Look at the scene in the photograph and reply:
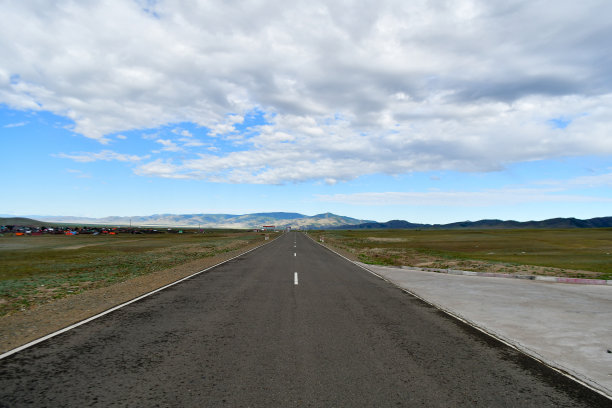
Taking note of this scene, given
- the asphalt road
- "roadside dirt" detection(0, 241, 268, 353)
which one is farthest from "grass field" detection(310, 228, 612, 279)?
"roadside dirt" detection(0, 241, 268, 353)

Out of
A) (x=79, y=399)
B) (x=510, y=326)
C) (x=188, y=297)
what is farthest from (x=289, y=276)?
(x=79, y=399)

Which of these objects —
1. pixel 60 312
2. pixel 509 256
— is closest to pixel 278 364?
pixel 60 312

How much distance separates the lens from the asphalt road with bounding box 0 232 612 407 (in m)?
4.32

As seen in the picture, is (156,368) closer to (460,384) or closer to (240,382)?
(240,382)

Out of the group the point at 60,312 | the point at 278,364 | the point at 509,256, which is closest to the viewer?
the point at 278,364

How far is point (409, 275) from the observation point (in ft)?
55.0

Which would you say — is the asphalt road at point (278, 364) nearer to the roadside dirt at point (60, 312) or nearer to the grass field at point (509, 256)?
the roadside dirt at point (60, 312)

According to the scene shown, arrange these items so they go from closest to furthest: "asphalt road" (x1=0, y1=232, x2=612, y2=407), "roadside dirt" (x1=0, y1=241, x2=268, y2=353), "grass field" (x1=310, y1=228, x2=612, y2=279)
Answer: "asphalt road" (x1=0, y1=232, x2=612, y2=407) → "roadside dirt" (x1=0, y1=241, x2=268, y2=353) → "grass field" (x1=310, y1=228, x2=612, y2=279)

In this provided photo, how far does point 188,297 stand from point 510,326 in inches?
349

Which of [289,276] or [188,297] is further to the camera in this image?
[289,276]

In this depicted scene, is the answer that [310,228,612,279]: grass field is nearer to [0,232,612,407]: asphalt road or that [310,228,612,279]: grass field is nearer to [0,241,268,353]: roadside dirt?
[0,232,612,407]: asphalt road

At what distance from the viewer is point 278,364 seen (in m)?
5.32

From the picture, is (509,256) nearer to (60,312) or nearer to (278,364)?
(278,364)

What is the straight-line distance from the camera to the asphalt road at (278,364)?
4.32m
